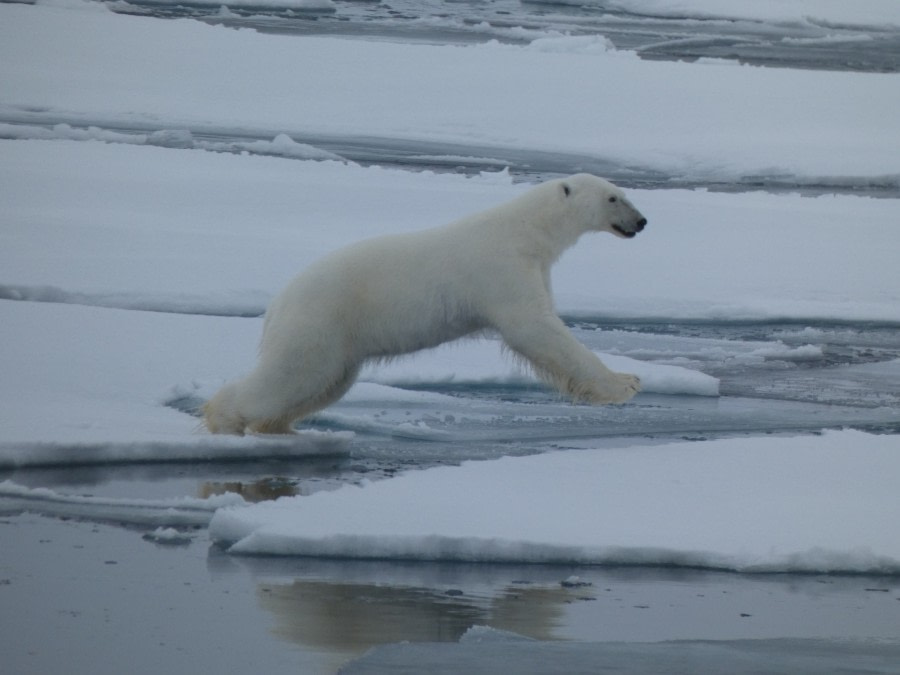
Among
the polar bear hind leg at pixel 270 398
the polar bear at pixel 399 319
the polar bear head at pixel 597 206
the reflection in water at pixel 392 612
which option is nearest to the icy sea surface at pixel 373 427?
the reflection in water at pixel 392 612

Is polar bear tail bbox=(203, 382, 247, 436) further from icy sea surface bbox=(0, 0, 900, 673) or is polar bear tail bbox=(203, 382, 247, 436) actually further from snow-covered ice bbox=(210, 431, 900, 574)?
snow-covered ice bbox=(210, 431, 900, 574)

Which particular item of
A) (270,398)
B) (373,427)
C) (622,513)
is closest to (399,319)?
(270,398)

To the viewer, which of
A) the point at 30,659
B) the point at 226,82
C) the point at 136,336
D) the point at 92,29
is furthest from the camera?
the point at 92,29

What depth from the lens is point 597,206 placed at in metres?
5.29

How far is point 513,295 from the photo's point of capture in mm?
4965

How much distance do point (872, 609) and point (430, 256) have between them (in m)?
2.03

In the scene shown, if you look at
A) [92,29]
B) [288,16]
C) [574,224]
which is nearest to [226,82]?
[92,29]

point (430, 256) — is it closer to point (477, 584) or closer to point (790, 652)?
point (477, 584)

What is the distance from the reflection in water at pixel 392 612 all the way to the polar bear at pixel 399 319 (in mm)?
1354

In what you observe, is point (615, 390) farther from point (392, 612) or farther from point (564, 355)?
point (392, 612)

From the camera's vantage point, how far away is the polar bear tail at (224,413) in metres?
4.99

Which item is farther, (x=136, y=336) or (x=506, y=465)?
(x=136, y=336)

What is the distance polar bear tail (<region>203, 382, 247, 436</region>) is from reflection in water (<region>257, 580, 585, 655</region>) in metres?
1.44

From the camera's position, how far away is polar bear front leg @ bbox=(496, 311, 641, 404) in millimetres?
4938
